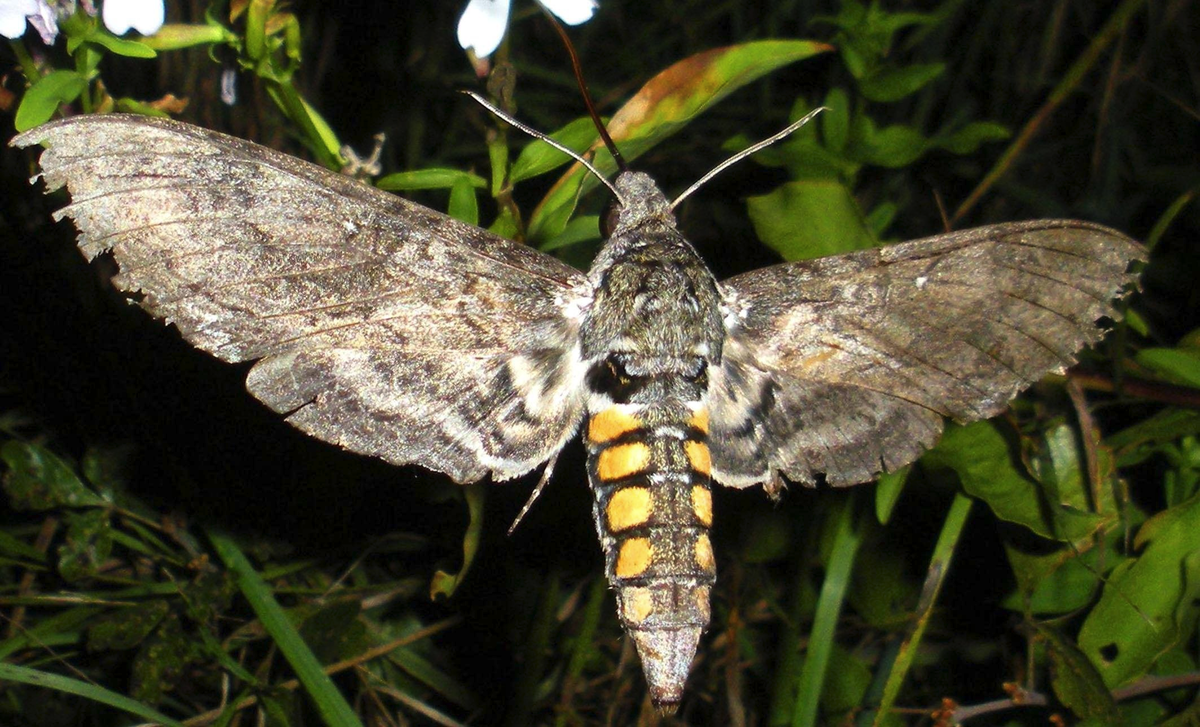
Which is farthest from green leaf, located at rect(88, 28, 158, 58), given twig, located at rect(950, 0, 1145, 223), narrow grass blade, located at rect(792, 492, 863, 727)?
twig, located at rect(950, 0, 1145, 223)

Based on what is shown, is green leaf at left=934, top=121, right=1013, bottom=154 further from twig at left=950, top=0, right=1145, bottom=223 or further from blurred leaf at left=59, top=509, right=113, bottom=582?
blurred leaf at left=59, top=509, right=113, bottom=582

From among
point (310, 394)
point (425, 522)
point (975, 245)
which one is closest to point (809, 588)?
point (425, 522)

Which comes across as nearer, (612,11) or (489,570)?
(489,570)

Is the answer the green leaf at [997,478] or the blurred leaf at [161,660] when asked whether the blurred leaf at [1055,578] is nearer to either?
the green leaf at [997,478]

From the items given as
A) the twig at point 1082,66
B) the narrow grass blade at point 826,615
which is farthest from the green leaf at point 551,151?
the twig at point 1082,66

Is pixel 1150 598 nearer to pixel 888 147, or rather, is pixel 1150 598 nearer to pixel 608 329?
pixel 888 147

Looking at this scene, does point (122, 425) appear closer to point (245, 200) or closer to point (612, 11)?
point (245, 200)
